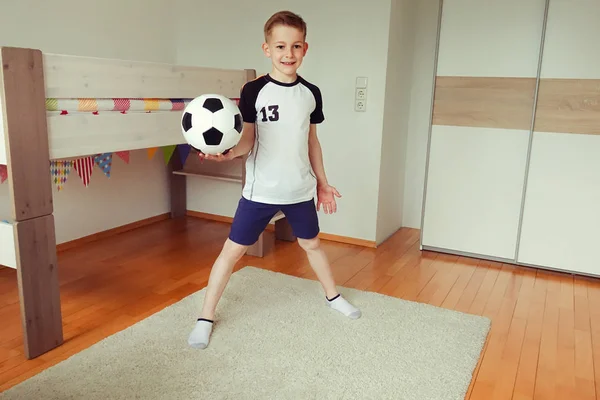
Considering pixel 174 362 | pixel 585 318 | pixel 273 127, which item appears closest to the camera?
pixel 174 362

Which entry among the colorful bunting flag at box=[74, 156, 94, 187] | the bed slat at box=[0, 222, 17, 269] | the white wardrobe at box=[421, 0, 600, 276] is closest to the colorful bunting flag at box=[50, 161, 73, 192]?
the colorful bunting flag at box=[74, 156, 94, 187]

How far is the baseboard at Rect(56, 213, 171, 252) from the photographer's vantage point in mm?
3064

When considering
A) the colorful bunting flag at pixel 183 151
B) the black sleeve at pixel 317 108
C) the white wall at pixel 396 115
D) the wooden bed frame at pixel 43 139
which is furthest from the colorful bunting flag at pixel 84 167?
the white wall at pixel 396 115

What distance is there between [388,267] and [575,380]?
1.23 meters

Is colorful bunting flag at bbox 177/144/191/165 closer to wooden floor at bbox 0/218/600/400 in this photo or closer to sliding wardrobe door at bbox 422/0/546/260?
wooden floor at bbox 0/218/600/400

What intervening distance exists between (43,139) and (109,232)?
5.47 ft

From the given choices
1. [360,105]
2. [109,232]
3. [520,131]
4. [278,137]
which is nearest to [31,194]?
[278,137]

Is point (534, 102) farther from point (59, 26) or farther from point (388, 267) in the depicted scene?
point (59, 26)

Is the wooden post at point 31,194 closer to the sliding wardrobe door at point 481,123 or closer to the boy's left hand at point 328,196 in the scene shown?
the boy's left hand at point 328,196

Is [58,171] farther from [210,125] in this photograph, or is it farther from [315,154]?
[315,154]

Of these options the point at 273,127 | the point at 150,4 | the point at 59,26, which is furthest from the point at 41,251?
the point at 150,4

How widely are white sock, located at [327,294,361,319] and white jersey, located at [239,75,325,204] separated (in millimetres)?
527

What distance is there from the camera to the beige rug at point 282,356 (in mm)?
1657

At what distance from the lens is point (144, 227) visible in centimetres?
357
